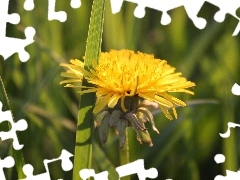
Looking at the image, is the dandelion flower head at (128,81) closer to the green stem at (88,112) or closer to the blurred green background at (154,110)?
the green stem at (88,112)

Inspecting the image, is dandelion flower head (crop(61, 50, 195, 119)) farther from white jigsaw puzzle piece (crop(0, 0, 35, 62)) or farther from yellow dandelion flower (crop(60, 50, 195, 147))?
white jigsaw puzzle piece (crop(0, 0, 35, 62))

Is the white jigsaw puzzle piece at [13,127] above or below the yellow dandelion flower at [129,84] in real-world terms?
below

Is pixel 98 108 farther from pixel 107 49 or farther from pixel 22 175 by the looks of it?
pixel 107 49

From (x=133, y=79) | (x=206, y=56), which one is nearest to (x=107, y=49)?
(x=206, y=56)

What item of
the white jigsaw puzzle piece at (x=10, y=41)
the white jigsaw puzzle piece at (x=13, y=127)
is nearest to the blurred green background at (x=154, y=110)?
the white jigsaw puzzle piece at (x=10, y=41)

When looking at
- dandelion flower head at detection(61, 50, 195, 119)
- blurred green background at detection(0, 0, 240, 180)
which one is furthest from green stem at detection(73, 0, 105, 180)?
blurred green background at detection(0, 0, 240, 180)
